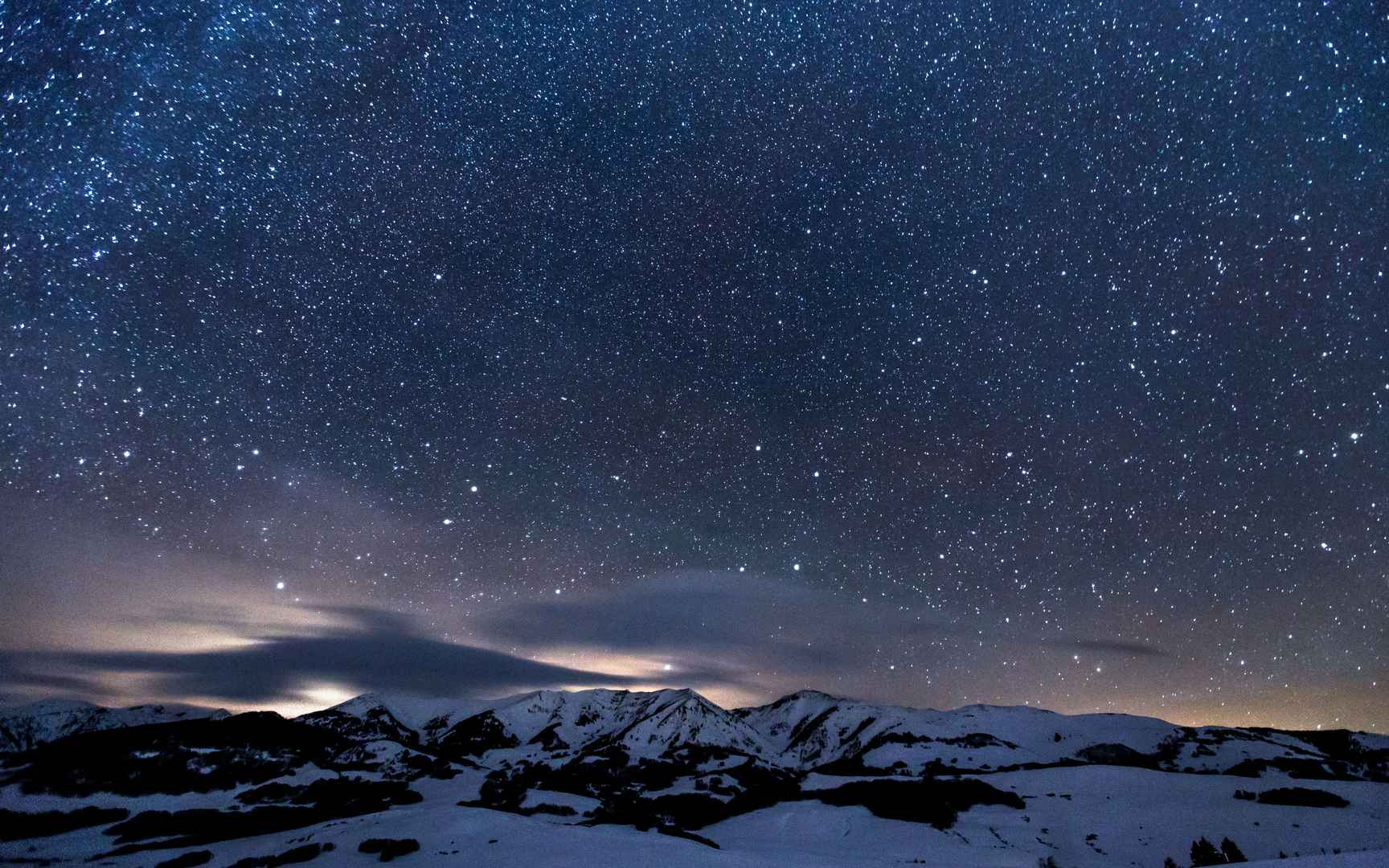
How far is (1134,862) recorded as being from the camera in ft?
101

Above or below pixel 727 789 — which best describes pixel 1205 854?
above

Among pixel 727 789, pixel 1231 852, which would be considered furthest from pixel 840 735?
pixel 1231 852

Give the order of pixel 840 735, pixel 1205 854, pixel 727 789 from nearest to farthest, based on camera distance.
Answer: pixel 1205 854 < pixel 727 789 < pixel 840 735

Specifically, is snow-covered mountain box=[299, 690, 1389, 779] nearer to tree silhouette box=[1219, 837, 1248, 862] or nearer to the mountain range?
the mountain range

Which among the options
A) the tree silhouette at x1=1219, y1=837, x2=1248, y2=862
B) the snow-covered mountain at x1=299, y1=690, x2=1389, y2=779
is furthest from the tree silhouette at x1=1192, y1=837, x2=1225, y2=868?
the snow-covered mountain at x1=299, y1=690, x2=1389, y2=779

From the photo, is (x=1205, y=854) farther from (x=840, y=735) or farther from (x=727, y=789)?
(x=840, y=735)

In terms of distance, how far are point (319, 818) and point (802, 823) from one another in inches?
1618

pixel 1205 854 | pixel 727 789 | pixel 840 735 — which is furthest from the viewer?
pixel 840 735

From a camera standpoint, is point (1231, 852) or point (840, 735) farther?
point (840, 735)

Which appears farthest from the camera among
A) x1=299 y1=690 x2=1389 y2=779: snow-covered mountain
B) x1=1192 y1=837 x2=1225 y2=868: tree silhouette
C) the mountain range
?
x1=299 y1=690 x2=1389 y2=779: snow-covered mountain

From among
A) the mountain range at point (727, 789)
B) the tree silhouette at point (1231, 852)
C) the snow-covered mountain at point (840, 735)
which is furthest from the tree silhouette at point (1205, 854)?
the snow-covered mountain at point (840, 735)

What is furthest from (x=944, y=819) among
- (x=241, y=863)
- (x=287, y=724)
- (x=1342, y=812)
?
(x=287, y=724)

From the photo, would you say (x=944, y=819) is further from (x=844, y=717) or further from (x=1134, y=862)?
(x=844, y=717)

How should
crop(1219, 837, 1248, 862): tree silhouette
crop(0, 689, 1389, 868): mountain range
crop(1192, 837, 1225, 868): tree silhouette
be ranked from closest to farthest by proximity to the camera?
crop(1192, 837, 1225, 868): tree silhouette < crop(1219, 837, 1248, 862): tree silhouette < crop(0, 689, 1389, 868): mountain range
